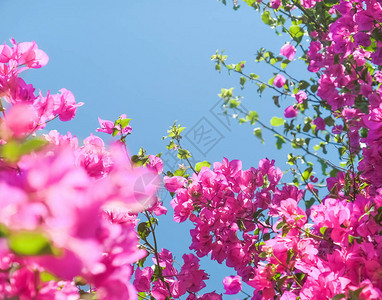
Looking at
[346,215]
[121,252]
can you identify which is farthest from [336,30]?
[121,252]

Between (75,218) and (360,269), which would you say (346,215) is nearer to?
(360,269)

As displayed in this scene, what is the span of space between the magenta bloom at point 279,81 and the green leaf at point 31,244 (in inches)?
118

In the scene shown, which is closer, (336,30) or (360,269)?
(360,269)

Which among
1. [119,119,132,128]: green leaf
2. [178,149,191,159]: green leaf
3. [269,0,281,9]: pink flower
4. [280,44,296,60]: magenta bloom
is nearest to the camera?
[119,119,132,128]: green leaf

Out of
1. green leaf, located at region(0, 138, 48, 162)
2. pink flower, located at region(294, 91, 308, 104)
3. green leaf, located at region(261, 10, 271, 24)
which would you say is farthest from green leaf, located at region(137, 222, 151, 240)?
green leaf, located at region(261, 10, 271, 24)

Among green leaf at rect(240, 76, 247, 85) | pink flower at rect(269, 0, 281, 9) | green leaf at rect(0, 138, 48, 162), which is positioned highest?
pink flower at rect(269, 0, 281, 9)

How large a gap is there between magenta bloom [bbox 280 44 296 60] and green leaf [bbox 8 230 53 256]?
9.69 ft

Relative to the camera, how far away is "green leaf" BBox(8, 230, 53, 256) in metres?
0.24

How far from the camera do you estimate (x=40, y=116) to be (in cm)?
100

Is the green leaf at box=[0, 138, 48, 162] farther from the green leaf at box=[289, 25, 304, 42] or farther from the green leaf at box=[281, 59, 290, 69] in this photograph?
the green leaf at box=[281, 59, 290, 69]

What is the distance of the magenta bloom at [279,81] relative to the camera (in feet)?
9.98

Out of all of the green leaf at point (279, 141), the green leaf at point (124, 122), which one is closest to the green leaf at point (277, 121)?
the green leaf at point (279, 141)

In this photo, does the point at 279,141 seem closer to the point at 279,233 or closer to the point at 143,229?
the point at 279,233

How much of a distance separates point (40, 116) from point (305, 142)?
252cm
